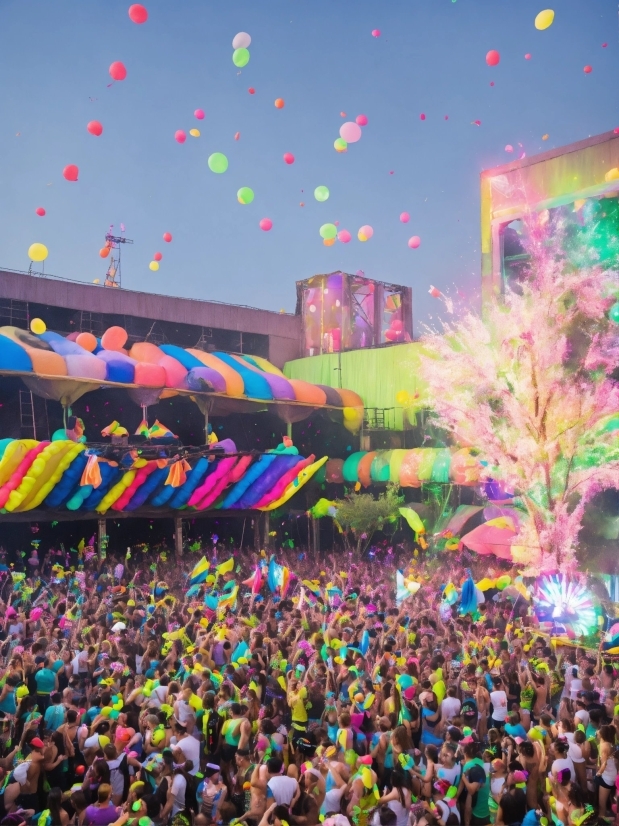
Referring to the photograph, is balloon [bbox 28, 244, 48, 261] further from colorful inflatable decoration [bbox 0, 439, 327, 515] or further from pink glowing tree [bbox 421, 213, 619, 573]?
pink glowing tree [bbox 421, 213, 619, 573]

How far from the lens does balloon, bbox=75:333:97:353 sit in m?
20.7

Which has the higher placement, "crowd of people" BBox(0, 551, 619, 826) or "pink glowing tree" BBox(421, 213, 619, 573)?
"pink glowing tree" BBox(421, 213, 619, 573)

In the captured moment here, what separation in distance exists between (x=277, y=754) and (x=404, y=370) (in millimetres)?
19183

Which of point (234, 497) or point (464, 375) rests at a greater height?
point (464, 375)

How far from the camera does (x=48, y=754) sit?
19.1ft

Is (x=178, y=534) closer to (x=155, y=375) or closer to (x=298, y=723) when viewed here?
(x=155, y=375)

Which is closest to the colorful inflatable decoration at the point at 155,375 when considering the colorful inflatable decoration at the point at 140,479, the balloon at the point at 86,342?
the balloon at the point at 86,342

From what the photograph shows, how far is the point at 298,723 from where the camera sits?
7.05m

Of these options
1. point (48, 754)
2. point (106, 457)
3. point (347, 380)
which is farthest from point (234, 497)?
point (48, 754)

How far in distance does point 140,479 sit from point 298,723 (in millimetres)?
12713

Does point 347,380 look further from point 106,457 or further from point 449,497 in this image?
point 106,457

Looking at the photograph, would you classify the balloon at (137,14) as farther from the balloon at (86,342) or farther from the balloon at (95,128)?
the balloon at (86,342)

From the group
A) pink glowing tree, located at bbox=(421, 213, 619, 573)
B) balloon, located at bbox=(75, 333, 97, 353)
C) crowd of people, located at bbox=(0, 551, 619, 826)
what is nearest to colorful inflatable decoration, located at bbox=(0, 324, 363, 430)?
balloon, located at bbox=(75, 333, 97, 353)

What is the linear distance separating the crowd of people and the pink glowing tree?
6.89 meters
